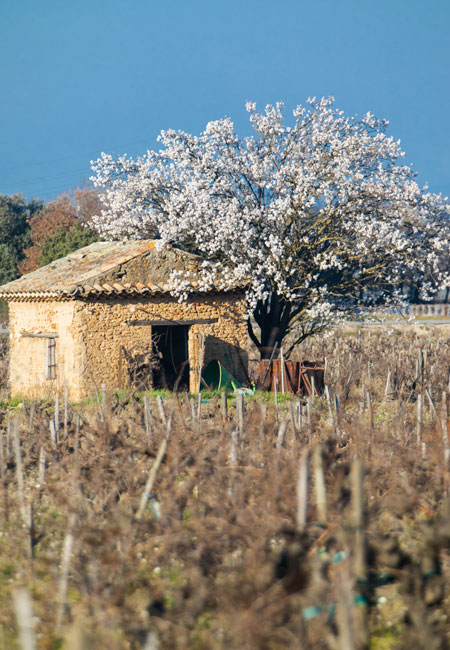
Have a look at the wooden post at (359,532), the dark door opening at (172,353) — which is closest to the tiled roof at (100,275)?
the dark door opening at (172,353)

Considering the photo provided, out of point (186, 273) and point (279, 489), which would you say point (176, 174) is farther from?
point (279, 489)

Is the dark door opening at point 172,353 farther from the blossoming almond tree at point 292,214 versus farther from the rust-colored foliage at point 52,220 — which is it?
the rust-colored foliage at point 52,220

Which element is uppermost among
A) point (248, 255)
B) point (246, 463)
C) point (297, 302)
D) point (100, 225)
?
point (100, 225)

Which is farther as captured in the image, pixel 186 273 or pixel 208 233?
pixel 208 233

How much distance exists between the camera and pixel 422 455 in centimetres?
753

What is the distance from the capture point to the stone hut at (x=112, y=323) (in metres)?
16.7

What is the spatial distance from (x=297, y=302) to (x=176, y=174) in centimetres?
568

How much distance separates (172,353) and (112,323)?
3358 millimetres

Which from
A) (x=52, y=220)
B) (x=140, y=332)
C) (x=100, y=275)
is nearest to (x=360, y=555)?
(x=140, y=332)

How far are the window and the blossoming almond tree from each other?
3.65 meters

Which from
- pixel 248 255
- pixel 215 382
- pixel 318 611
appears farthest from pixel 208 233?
pixel 318 611

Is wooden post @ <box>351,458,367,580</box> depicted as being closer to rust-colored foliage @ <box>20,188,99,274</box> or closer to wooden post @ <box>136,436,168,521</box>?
wooden post @ <box>136,436,168,521</box>

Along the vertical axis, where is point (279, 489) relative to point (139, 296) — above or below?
below

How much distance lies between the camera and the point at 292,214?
19.8m
